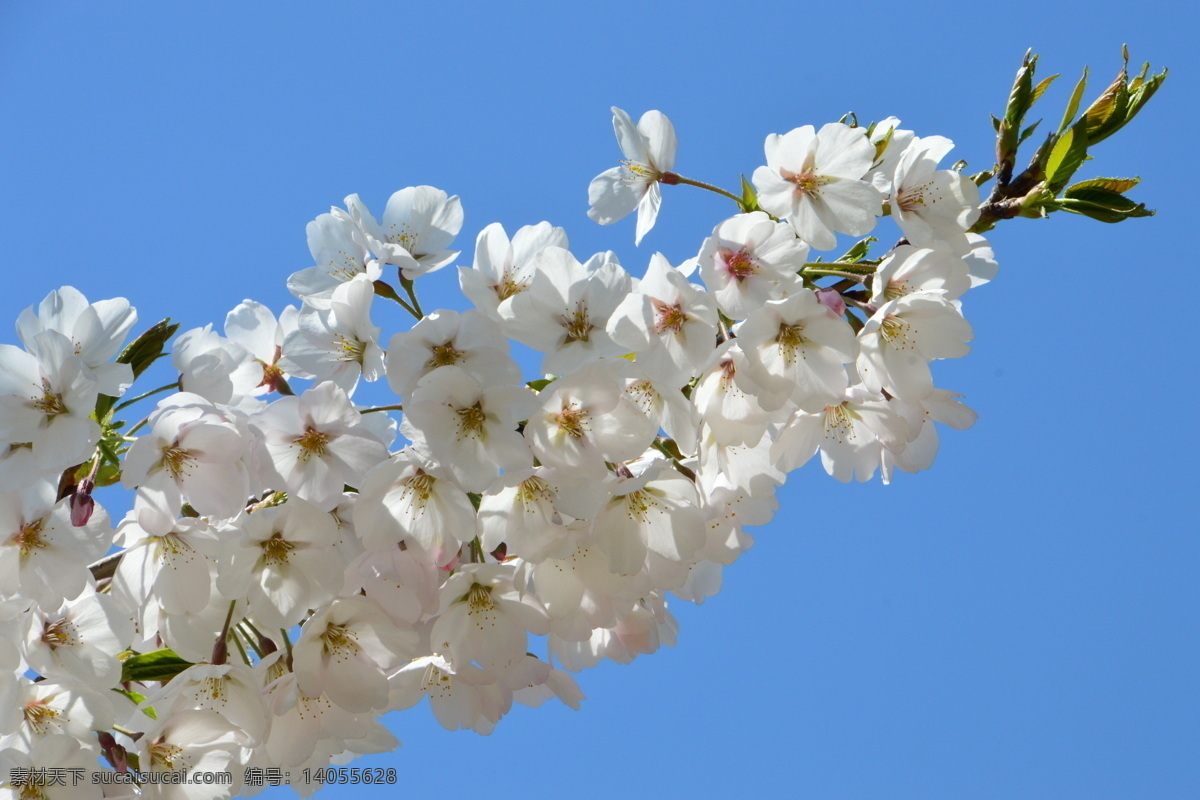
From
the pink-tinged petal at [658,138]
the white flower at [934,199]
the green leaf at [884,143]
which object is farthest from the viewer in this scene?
the pink-tinged petal at [658,138]

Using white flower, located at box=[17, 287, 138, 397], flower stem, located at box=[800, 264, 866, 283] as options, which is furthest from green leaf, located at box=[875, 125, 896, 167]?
white flower, located at box=[17, 287, 138, 397]

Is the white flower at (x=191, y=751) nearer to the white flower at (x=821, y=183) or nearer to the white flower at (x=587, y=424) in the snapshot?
the white flower at (x=587, y=424)

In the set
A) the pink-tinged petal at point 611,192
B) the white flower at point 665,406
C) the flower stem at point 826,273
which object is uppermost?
the pink-tinged petal at point 611,192

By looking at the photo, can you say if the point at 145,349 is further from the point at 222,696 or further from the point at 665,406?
the point at 665,406

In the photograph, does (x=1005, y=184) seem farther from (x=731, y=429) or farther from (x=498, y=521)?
(x=498, y=521)

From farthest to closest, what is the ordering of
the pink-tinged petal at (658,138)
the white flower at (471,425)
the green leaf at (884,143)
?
the pink-tinged petal at (658,138) → the green leaf at (884,143) → the white flower at (471,425)

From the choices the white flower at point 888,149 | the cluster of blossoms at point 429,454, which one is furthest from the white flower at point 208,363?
the white flower at point 888,149

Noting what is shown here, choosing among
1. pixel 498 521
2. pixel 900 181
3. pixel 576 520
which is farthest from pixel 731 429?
pixel 900 181

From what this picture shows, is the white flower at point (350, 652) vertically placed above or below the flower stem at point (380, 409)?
below
